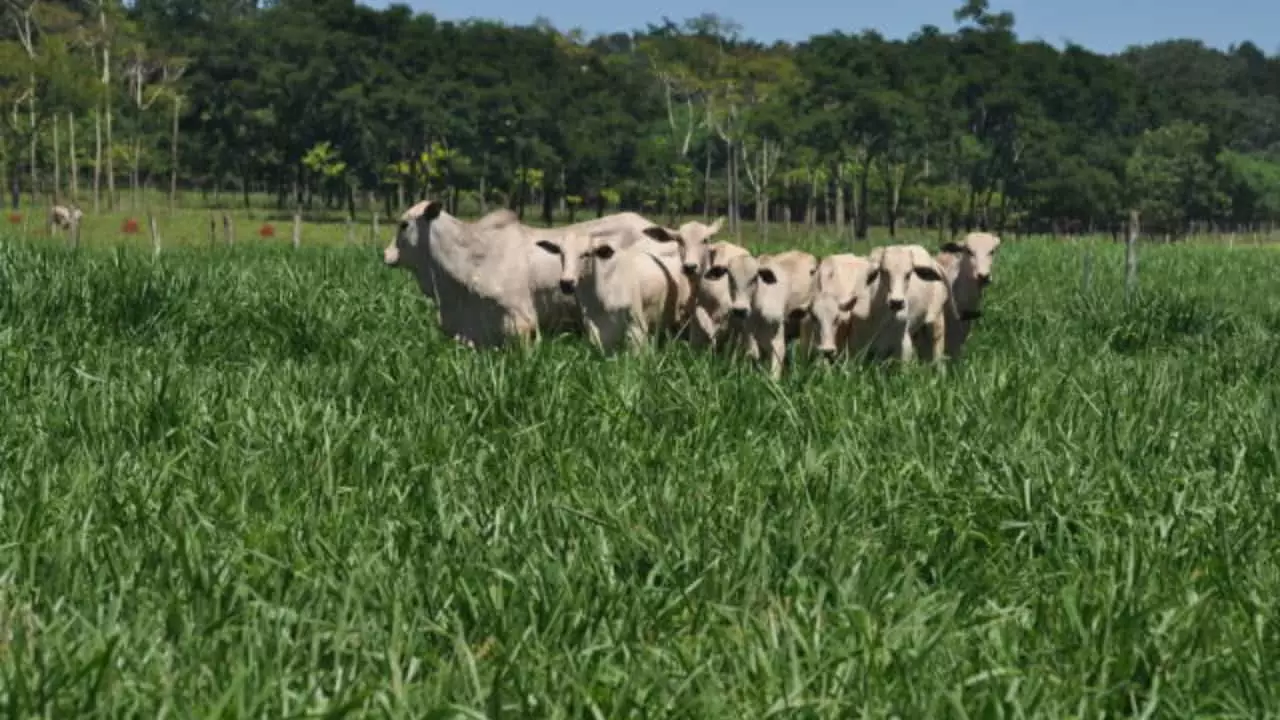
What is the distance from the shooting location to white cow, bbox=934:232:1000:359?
33.6 feet

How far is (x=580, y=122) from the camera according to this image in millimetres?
83438

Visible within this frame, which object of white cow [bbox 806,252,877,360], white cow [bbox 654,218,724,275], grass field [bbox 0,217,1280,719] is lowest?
grass field [bbox 0,217,1280,719]

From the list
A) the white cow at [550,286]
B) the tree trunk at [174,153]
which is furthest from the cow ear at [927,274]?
the tree trunk at [174,153]

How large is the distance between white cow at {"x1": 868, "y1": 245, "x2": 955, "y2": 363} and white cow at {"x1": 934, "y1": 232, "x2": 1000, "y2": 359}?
61 centimetres

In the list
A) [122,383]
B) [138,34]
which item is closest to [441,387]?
[122,383]

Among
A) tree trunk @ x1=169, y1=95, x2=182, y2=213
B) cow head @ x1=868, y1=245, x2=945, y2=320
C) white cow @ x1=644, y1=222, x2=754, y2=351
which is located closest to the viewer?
cow head @ x1=868, y1=245, x2=945, y2=320

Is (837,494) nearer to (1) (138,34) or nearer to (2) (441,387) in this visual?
(2) (441,387)

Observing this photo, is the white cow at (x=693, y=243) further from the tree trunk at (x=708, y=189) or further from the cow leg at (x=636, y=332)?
the tree trunk at (x=708, y=189)

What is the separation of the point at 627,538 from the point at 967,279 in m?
6.56

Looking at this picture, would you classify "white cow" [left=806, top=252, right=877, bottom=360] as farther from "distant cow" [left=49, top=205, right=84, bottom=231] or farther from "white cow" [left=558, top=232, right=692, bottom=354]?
"distant cow" [left=49, top=205, right=84, bottom=231]

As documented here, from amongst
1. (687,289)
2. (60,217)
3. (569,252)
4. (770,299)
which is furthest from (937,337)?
(60,217)

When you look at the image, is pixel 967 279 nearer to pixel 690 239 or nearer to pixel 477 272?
pixel 690 239

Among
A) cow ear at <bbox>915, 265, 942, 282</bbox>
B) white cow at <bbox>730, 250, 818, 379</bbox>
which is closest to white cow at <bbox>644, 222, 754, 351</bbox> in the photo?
white cow at <bbox>730, 250, 818, 379</bbox>

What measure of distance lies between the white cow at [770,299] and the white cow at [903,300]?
1.66 ft
